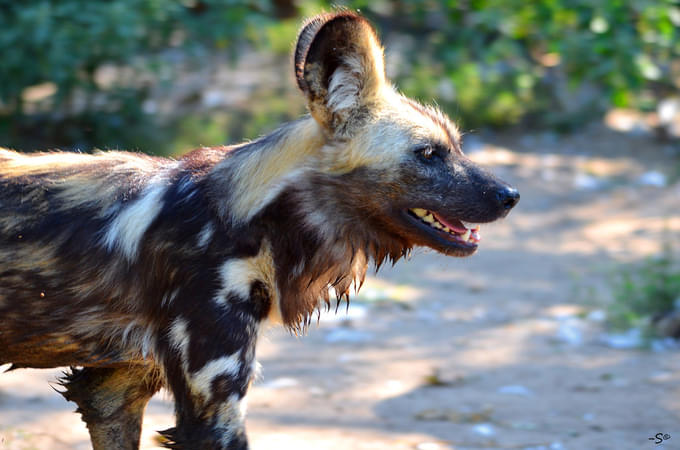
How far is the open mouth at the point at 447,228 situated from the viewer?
115 inches

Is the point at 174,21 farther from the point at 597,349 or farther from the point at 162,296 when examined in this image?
the point at 162,296

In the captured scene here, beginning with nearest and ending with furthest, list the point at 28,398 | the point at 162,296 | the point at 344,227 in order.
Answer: the point at 162,296, the point at 344,227, the point at 28,398

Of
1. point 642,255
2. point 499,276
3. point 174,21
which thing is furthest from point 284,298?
point 174,21

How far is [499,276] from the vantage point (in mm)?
6211

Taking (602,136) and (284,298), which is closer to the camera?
(284,298)

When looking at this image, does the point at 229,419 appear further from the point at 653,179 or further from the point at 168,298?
the point at 653,179

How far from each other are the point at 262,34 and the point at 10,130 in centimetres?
217

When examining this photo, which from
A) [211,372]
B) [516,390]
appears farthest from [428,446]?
[211,372]

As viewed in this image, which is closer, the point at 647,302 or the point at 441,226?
the point at 441,226

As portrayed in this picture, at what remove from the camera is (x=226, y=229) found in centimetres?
271

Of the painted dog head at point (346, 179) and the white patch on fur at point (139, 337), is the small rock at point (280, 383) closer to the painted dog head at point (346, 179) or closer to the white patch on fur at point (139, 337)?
the painted dog head at point (346, 179)

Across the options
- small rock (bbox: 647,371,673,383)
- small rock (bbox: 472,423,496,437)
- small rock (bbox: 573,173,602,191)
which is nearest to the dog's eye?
small rock (bbox: 472,423,496,437)

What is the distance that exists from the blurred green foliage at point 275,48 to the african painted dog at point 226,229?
3.81m

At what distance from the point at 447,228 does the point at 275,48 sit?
267 inches
